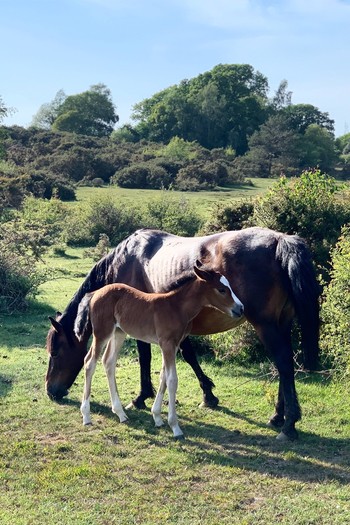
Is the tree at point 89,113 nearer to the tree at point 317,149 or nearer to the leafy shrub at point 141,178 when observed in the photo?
the tree at point 317,149

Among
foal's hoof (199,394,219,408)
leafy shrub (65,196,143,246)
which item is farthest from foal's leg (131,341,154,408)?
leafy shrub (65,196,143,246)

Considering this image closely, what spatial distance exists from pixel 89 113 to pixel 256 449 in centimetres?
8255

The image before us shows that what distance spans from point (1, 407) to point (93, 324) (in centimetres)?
170

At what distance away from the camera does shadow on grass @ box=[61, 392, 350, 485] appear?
222 inches

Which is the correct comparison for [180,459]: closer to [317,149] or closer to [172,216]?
[172,216]

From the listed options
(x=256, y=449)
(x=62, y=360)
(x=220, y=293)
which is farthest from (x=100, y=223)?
(x=256, y=449)

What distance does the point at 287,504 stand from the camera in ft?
16.1

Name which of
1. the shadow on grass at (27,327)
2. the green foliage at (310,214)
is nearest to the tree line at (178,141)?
the shadow on grass at (27,327)

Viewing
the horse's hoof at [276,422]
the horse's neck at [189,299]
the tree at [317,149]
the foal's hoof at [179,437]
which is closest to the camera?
the foal's hoof at [179,437]

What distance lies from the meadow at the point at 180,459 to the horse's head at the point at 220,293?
1.50 meters

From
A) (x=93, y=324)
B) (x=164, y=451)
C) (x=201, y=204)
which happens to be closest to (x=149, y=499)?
(x=164, y=451)

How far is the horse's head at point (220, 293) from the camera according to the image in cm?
626

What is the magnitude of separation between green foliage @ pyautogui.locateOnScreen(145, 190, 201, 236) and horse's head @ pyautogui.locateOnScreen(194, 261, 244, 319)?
58.6ft

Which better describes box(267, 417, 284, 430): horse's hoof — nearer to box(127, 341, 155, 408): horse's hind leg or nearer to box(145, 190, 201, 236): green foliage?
box(127, 341, 155, 408): horse's hind leg
